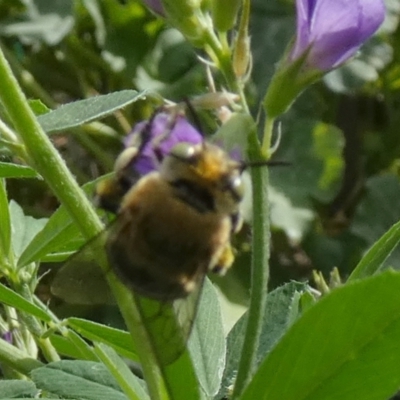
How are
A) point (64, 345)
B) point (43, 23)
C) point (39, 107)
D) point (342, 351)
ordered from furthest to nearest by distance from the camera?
point (43, 23)
point (64, 345)
point (39, 107)
point (342, 351)

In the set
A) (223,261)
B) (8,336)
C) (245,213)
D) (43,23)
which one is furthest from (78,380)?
(43,23)

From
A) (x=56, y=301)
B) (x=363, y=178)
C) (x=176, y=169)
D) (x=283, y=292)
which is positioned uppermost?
(x=176, y=169)

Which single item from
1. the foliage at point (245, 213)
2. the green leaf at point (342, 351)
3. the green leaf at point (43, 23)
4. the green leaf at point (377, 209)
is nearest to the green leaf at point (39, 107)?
the foliage at point (245, 213)

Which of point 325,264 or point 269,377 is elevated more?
point 269,377

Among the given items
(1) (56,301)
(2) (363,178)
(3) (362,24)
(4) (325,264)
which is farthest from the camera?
(2) (363,178)

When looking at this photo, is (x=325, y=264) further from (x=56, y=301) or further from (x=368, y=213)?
(x=56, y=301)

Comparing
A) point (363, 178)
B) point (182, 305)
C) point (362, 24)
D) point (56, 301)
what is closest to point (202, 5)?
point (362, 24)

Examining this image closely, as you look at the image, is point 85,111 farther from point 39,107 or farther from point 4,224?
point 4,224
